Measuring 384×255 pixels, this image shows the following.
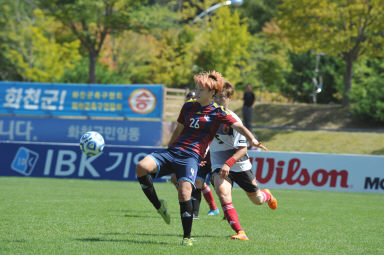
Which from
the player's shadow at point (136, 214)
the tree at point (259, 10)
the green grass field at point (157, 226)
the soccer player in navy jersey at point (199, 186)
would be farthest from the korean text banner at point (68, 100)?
the tree at point (259, 10)

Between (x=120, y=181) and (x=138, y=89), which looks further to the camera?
(x=138, y=89)

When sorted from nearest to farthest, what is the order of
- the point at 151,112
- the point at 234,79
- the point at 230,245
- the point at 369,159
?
the point at 230,245
the point at 369,159
the point at 151,112
the point at 234,79

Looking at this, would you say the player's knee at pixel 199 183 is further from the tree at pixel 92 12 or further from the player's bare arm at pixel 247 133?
the tree at pixel 92 12

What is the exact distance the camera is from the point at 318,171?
18016 mm

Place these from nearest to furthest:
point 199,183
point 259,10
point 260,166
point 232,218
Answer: point 232,218 < point 199,183 < point 260,166 < point 259,10

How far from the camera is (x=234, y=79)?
39.8 m

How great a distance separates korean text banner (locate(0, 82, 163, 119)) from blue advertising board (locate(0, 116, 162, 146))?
0.53 metres

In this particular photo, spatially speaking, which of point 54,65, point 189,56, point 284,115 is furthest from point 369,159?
point 54,65

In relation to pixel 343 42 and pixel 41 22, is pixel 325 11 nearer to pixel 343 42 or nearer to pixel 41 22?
pixel 343 42

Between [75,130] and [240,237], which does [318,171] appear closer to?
[240,237]

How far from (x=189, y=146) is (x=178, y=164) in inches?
9.9

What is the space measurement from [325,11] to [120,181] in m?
15.3

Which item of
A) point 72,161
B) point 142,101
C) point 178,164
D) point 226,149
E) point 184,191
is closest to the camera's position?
point 184,191

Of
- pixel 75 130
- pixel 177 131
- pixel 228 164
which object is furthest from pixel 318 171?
pixel 75 130
